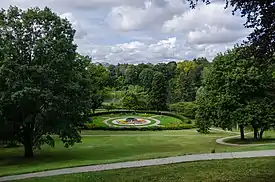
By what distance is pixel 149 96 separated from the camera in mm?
74000

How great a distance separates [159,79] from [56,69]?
50.2 metres

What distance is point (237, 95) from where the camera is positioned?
2864 centimetres

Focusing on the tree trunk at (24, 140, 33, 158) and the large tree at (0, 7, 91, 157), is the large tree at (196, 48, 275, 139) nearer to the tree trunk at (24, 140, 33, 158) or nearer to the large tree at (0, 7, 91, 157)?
the large tree at (0, 7, 91, 157)

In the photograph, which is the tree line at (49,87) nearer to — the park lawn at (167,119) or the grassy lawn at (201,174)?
the grassy lawn at (201,174)

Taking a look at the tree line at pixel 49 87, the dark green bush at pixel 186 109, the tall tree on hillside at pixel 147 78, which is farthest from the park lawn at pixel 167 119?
the tree line at pixel 49 87

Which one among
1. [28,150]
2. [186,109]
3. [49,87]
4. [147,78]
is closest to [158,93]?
[186,109]

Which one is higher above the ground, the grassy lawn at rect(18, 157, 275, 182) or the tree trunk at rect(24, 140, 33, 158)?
the grassy lawn at rect(18, 157, 275, 182)

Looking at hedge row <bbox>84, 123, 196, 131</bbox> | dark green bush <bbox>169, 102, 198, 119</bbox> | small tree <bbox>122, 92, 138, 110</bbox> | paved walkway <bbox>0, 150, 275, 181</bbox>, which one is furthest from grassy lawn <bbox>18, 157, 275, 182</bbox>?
small tree <bbox>122, 92, 138, 110</bbox>

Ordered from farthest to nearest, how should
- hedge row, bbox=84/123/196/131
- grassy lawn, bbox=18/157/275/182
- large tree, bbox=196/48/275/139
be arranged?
hedge row, bbox=84/123/196/131, large tree, bbox=196/48/275/139, grassy lawn, bbox=18/157/275/182

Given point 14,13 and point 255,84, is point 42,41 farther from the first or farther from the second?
point 255,84

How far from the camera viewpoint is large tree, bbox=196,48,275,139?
27.8 metres

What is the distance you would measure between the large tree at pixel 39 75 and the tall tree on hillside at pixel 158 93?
48.3 m

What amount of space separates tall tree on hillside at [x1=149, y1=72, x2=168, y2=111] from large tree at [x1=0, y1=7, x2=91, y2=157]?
158 feet

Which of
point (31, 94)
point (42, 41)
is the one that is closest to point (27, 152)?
point (31, 94)
